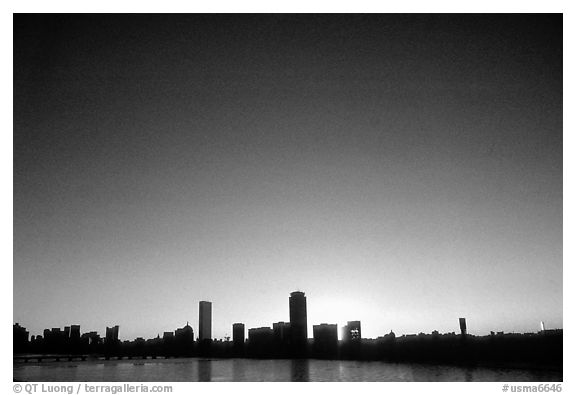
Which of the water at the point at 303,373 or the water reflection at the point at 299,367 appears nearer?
the water at the point at 303,373

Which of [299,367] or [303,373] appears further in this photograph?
[299,367]

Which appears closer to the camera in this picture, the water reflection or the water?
the water

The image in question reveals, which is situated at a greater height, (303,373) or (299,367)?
(303,373)
